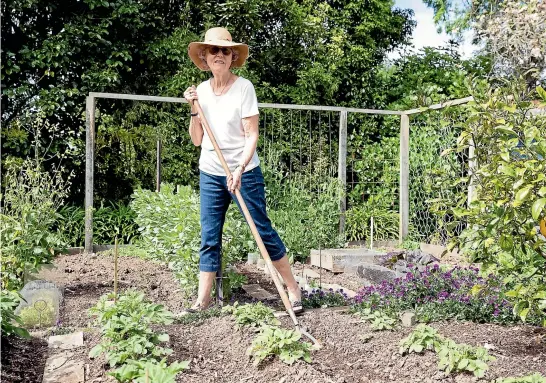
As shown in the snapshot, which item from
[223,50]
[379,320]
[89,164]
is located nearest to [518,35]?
[89,164]

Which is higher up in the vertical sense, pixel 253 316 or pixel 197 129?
pixel 197 129

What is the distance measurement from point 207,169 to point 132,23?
5.35m

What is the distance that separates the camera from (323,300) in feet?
14.7

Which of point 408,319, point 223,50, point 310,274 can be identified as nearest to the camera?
point 408,319

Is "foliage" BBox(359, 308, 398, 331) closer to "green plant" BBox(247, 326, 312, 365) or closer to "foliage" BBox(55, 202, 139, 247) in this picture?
"green plant" BBox(247, 326, 312, 365)

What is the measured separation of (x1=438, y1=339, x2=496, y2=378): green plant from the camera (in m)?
2.75

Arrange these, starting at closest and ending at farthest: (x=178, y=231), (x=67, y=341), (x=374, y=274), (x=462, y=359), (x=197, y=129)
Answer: (x=462, y=359) < (x=67, y=341) < (x=197, y=129) < (x=178, y=231) < (x=374, y=274)

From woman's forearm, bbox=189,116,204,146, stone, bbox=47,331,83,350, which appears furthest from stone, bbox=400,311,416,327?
stone, bbox=47,331,83,350

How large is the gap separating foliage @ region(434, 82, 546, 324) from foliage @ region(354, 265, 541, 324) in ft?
1.72

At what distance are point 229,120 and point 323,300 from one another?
1400 millimetres

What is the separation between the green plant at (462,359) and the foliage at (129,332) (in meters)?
1.18

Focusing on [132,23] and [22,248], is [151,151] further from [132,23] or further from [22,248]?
[22,248]

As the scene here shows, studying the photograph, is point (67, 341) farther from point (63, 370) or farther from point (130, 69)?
point (130, 69)

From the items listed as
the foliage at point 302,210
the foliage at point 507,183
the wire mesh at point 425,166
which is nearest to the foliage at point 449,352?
the foliage at point 507,183
